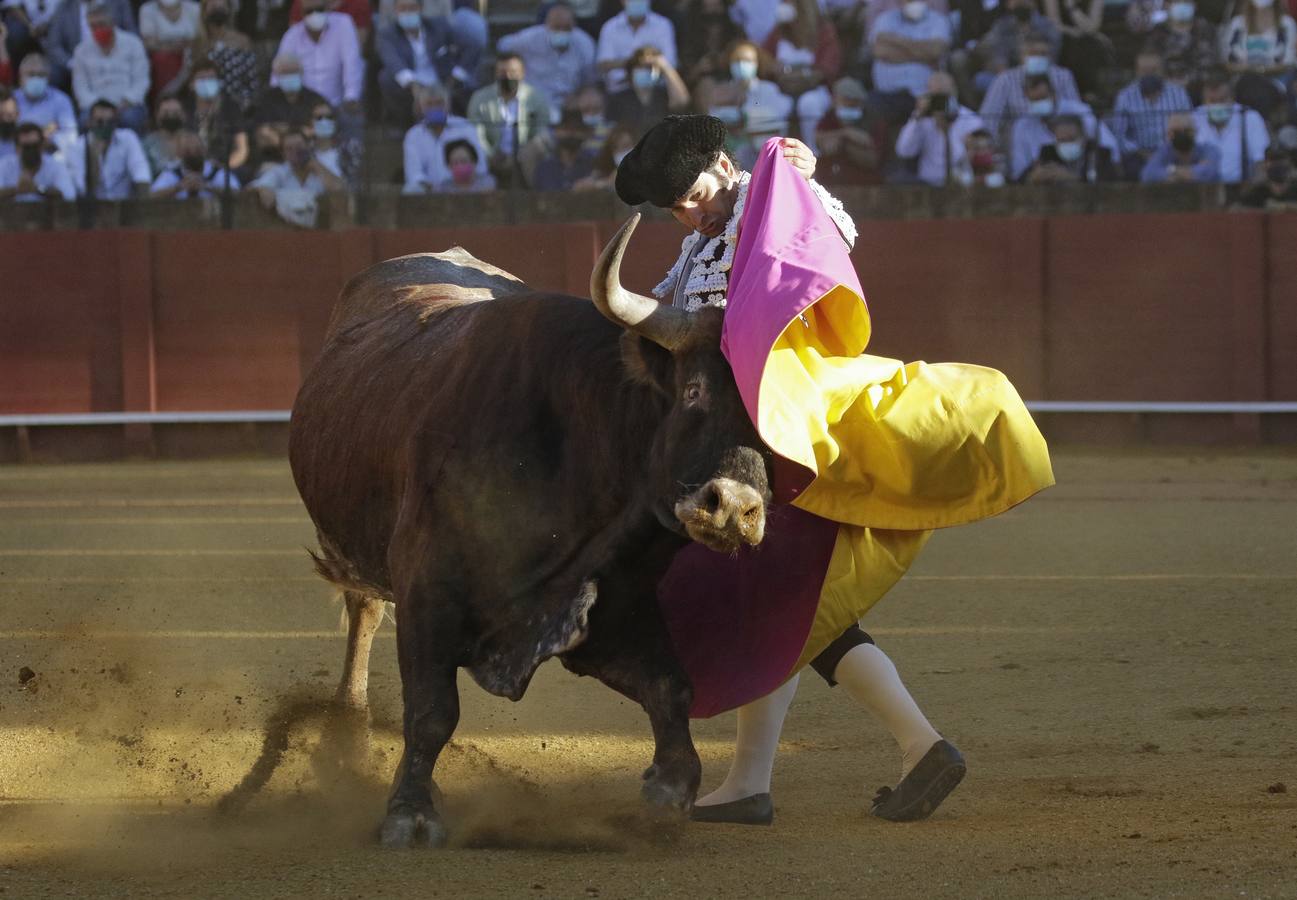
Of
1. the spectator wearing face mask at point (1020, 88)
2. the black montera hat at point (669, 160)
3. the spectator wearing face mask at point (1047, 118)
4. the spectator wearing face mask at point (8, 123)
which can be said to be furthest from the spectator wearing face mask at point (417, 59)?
the black montera hat at point (669, 160)

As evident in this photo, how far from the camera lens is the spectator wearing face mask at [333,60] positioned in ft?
32.1

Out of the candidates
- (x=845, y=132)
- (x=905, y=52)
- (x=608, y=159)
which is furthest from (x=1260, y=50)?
(x=608, y=159)

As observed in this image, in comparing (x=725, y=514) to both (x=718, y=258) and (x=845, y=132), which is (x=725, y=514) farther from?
(x=845, y=132)

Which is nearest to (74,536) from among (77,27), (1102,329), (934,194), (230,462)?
(230,462)

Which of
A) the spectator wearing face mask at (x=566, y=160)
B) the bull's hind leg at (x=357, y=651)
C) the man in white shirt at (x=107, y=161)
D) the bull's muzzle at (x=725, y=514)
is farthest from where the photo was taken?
the man in white shirt at (x=107, y=161)

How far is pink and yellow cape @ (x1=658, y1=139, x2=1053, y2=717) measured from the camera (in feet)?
8.92

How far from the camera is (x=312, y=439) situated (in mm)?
3783

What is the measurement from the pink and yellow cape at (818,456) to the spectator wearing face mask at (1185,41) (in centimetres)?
707

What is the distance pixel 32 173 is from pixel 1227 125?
6.59 metres

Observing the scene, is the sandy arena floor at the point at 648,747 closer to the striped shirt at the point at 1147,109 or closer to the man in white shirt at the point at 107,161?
the striped shirt at the point at 1147,109

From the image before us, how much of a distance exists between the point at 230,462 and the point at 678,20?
11.7 ft

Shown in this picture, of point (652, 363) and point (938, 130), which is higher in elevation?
point (938, 130)

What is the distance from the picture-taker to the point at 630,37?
9.70 meters

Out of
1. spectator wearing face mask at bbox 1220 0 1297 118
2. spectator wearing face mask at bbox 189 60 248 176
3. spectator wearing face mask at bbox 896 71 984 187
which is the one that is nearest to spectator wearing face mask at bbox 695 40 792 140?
spectator wearing face mask at bbox 896 71 984 187
